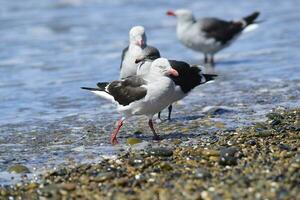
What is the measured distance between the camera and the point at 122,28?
754 inches

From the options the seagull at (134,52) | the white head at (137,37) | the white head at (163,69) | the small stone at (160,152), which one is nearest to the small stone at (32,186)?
the small stone at (160,152)

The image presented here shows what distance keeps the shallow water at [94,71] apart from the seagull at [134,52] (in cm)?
63

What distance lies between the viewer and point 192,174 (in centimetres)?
667

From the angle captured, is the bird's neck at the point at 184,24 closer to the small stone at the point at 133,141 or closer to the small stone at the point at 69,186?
the small stone at the point at 133,141

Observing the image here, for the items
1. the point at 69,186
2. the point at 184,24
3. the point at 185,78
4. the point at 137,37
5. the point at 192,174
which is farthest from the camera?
the point at 184,24

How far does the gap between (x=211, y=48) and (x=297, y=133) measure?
7340 millimetres

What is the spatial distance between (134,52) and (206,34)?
5.24 metres

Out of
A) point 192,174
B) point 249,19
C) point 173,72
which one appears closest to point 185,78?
point 173,72

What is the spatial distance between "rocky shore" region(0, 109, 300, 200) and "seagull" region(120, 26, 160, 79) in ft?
6.62

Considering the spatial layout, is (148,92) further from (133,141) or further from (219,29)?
(219,29)

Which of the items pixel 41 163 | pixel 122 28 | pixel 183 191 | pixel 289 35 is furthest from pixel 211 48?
pixel 183 191

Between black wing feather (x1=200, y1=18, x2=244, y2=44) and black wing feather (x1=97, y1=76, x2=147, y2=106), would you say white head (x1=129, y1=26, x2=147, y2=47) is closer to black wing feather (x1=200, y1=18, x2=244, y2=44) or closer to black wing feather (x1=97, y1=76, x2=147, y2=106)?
black wing feather (x1=97, y1=76, x2=147, y2=106)

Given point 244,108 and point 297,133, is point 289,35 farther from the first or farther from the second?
point 297,133

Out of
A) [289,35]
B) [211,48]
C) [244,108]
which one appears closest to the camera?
[244,108]
